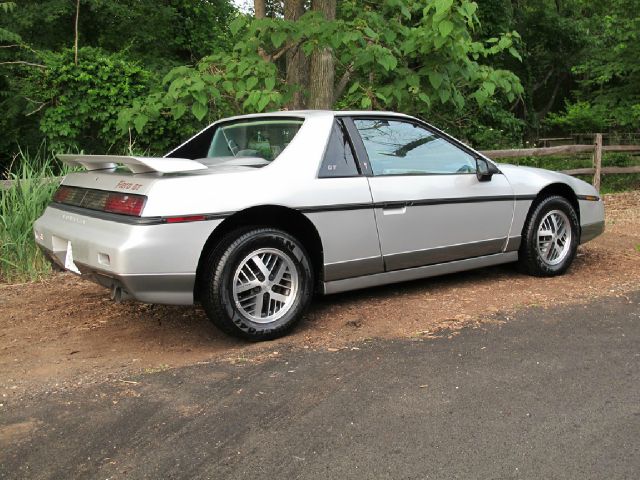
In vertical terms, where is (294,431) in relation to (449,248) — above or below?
below

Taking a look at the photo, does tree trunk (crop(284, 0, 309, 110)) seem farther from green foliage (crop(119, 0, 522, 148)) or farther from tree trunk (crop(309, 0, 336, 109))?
green foliage (crop(119, 0, 522, 148))

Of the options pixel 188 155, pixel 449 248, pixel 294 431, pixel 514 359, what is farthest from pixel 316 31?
pixel 294 431

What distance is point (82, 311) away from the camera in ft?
16.9

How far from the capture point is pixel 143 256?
3.83 m

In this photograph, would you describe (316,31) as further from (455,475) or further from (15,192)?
(455,475)

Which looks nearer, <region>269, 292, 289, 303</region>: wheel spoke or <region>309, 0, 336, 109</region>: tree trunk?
<region>269, 292, 289, 303</region>: wheel spoke

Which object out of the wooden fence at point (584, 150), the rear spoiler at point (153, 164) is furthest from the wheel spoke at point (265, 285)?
the wooden fence at point (584, 150)

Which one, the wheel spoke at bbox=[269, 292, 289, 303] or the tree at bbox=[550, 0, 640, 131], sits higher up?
the tree at bbox=[550, 0, 640, 131]

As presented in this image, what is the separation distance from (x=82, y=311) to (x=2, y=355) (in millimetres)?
1017

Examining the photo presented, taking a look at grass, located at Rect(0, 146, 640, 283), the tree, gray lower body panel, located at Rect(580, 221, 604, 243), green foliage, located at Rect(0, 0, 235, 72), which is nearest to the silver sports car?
gray lower body panel, located at Rect(580, 221, 604, 243)

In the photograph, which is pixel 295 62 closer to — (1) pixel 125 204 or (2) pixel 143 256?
(1) pixel 125 204

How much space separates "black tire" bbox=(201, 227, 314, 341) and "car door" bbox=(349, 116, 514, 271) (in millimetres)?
736

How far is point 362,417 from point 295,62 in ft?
23.4

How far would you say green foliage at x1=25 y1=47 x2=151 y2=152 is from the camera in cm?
1049
